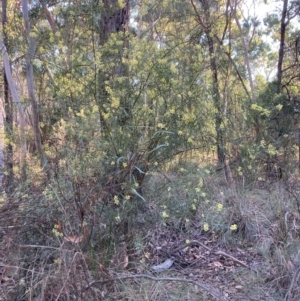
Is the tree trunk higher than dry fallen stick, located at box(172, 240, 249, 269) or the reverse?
higher

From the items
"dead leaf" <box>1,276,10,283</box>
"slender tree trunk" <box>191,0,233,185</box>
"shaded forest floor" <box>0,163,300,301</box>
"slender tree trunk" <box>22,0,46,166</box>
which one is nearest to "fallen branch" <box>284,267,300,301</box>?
"shaded forest floor" <box>0,163,300,301</box>

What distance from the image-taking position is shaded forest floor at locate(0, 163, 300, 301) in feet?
8.63

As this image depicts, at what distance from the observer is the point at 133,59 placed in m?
3.12

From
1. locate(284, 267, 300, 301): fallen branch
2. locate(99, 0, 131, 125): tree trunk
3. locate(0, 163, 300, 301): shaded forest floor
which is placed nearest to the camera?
locate(0, 163, 300, 301): shaded forest floor

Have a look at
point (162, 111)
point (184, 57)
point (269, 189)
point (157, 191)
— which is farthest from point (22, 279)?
point (269, 189)

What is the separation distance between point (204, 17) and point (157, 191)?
334 centimetres

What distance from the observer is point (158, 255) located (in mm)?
3816

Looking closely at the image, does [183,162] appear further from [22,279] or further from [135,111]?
[22,279]

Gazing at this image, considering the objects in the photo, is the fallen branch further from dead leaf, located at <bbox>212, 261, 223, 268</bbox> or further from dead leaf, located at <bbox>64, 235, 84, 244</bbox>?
dead leaf, located at <bbox>64, 235, 84, 244</bbox>

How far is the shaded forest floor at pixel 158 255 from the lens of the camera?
8.63ft

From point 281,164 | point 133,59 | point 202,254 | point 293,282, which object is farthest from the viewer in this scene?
point 281,164

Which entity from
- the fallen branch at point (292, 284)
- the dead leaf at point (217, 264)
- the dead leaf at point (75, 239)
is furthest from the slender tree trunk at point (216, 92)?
the dead leaf at point (75, 239)

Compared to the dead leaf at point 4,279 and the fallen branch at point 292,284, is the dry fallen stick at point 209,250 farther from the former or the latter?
the dead leaf at point 4,279

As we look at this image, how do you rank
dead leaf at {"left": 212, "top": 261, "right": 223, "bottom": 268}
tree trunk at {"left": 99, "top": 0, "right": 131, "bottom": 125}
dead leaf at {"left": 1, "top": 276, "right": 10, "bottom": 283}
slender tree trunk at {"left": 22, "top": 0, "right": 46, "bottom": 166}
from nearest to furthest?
dead leaf at {"left": 1, "top": 276, "right": 10, "bottom": 283} < tree trunk at {"left": 99, "top": 0, "right": 131, "bottom": 125} < slender tree trunk at {"left": 22, "top": 0, "right": 46, "bottom": 166} < dead leaf at {"left": 212, "top": 261, "right": 223, "bottom": 268}
